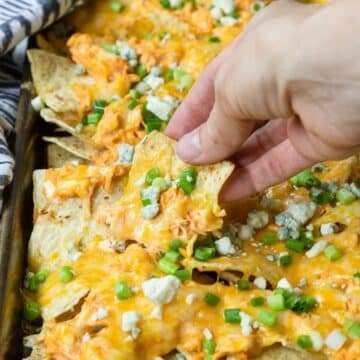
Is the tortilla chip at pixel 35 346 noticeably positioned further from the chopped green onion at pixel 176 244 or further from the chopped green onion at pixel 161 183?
the chopped green onion at pixel 161 183

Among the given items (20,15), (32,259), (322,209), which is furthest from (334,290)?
(20,15)

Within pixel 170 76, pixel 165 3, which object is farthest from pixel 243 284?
pixel 165 3

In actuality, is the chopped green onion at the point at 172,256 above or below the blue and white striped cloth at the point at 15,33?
below

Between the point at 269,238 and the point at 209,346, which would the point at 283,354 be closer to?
the point at 209,346

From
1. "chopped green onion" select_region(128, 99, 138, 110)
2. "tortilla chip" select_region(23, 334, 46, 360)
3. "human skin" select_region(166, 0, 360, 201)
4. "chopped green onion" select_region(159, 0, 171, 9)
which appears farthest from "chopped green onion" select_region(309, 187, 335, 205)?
"chopped green onion" select_region(159, 0, 171, 9)

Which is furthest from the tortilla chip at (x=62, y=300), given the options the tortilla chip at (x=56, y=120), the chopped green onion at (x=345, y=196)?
the chopped green onion at (x=345, y=196)

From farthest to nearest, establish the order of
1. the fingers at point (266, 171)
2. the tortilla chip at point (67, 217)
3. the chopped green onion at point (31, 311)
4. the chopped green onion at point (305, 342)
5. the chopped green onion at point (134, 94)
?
the chopped green onion at point (134, 94), the tortilla chip at point (67, 217), the chopped green onion at point (31, 311), the fingers at point (266, 171), the chopped green onion at point (305, 342)
